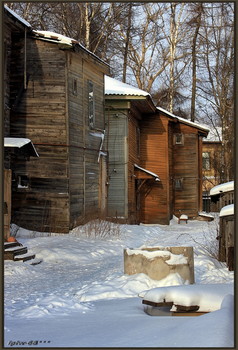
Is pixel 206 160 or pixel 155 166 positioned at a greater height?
pixel 206 160

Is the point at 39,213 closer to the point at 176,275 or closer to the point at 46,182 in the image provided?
the point at 46,182

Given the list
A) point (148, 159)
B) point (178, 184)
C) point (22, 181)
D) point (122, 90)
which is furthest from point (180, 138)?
point (22, 181)

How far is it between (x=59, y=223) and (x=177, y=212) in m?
14.6

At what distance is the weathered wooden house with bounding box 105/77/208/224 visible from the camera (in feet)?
78.7

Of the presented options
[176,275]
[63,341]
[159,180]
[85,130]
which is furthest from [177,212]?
[63,341]

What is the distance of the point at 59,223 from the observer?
17.0m

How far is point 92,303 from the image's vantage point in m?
7.48

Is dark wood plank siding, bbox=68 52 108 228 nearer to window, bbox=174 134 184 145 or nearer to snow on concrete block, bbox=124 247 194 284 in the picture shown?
snow on concrete block, bbox=124 247 194 284

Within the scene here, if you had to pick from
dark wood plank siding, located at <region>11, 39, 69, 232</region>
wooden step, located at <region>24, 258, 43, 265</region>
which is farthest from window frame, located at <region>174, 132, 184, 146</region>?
wooden step, located at <region>24, 258, 43, 265</region>

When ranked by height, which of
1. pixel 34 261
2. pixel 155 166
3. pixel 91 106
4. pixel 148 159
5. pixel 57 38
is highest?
pixel 57 38

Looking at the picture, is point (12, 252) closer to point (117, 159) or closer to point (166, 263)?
point (166, 263)

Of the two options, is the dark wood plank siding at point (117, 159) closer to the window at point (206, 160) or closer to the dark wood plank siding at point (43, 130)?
the dark wood plank siding at point (43, 130)

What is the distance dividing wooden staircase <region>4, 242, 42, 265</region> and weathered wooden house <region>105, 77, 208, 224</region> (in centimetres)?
893

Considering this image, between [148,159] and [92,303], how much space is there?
21.3 meters
